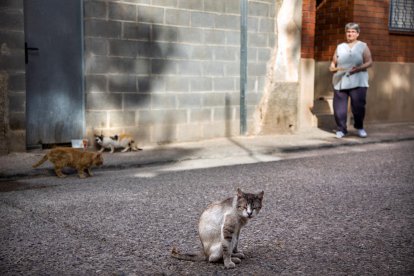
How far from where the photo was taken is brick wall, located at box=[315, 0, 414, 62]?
1243 cm

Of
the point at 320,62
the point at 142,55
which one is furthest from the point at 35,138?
the point at 320,62

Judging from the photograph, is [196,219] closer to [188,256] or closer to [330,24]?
[188,256]

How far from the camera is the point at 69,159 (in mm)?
6418

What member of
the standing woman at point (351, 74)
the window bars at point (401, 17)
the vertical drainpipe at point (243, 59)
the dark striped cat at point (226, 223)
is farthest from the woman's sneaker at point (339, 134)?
the dark striped cat at point (226, 223)

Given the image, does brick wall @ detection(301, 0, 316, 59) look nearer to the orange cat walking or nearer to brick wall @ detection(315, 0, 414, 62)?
brick wall @ detection(315, 0, 414, 62)

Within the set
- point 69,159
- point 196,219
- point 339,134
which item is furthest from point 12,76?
point 339,134

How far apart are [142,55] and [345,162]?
3.64m

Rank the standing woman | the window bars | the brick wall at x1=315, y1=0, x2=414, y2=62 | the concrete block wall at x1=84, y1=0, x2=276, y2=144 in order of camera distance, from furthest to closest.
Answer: the window bars, the brick wall at x1=315, y1=0, x2=414, y2=62, the standing woman, the concrete block wall at x1=84, y1=0, x2=276, y2=144

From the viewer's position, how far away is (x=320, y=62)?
1318cm

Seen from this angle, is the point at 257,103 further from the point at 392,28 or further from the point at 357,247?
the point at 357,247

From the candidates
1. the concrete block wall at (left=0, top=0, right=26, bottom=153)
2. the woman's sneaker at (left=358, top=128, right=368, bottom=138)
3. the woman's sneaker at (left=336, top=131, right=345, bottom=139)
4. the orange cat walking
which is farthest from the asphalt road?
the woman's sneaker at (left=358, top=128, right=368, bottom=138)

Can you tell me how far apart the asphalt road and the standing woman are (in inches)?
128

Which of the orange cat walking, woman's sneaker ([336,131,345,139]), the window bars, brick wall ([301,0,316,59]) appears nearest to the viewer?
the orange cat walking

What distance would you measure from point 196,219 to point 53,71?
14.4ft
